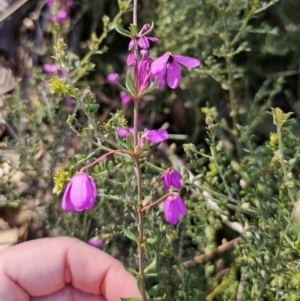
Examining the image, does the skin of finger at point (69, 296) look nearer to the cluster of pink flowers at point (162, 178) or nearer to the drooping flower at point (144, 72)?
the cluster of pink flowers at point (162, 178)

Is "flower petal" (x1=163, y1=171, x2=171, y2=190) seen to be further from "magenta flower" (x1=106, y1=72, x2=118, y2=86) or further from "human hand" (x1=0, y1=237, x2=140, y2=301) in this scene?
"magenta flower" (x1=106, y1=72, x2=118, y2=86)

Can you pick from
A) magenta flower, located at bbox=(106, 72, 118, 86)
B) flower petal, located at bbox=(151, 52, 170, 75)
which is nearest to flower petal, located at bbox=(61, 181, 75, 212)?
flower petal, located at bbox=(151, 52, 170, 75)

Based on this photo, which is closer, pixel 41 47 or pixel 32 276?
pixel 32 276

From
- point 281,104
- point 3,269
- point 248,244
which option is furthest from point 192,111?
point 3,269

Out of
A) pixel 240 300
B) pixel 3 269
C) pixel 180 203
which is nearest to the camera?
pixel 180 203

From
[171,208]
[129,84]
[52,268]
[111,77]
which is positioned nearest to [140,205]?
[171,208]

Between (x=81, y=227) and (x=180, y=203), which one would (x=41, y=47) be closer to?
(x=81, y=227)
